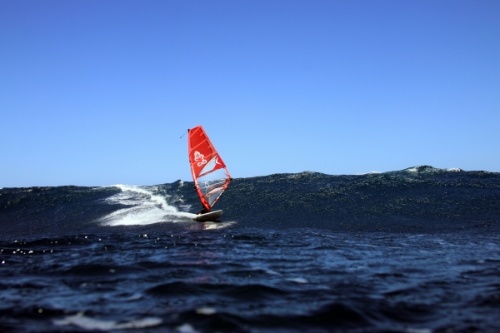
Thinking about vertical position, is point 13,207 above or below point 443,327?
above

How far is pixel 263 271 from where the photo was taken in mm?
10406

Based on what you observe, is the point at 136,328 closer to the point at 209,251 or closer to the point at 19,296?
the point at 19,296

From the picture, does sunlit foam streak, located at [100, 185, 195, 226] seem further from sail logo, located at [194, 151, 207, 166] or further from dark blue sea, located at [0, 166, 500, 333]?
sail logo, located at [194, 151, 207, 166]

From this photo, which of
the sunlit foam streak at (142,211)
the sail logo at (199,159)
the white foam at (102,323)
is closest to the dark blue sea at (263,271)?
the white foam at (102,323)

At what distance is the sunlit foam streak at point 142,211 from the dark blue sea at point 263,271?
0.19m

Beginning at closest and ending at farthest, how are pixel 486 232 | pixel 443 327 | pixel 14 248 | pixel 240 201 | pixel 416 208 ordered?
1. pixel 443 327
2. pixel 14 248
3. pixel 486 232
4. pixel 416 208
5. pixel 240 201

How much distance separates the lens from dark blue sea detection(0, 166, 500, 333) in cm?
677

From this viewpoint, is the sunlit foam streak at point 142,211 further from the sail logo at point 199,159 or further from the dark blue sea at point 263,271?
the sail logo at point 199,159

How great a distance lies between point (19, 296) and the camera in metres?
8.28

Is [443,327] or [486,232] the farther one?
[486,232]

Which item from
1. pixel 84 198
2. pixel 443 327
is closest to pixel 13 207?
pixel 84 198

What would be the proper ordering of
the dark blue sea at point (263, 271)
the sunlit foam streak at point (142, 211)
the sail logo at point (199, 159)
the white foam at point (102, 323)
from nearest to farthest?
the white foam at point (102, 323) < the dark blue sea at point (263, 271) < the sunlit foam streak at point (142, 211) < the sail logo at point (199, 159)

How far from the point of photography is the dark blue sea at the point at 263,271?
267 inches

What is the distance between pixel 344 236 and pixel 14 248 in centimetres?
1201
